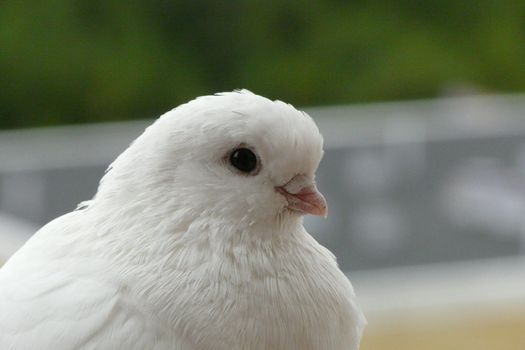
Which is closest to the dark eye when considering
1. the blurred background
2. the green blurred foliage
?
the blurred background

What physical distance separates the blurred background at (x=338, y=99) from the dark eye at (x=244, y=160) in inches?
87.2

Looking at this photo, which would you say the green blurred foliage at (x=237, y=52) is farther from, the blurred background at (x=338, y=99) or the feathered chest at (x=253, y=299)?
the feathered chest at (x=253, y=299)

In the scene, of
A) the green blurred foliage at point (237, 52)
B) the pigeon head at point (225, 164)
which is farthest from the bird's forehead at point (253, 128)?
the green blurred foliage at point (237, 52)

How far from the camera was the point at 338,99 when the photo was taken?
13.1 ft

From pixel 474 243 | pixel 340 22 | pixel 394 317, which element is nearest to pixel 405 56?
pixel 340 22

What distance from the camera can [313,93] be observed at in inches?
155

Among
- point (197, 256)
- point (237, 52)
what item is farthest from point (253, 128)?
point (237, 52)

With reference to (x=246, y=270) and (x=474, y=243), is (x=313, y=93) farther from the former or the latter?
(x=246, y=270)

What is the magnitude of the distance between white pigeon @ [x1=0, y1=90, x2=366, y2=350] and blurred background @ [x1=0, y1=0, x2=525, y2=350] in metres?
2.19

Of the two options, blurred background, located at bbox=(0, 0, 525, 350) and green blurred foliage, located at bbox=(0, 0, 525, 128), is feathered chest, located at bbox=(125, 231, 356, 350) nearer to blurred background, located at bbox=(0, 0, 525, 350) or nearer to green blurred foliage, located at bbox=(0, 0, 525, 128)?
blurred background, located at bbox=(0, 0, 525, 350)

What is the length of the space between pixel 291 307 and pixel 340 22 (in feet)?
9.27

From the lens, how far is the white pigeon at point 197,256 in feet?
3.44

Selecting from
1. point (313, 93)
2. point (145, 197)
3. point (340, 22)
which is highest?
point (340, 22)

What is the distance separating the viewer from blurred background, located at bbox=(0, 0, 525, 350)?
139 inches
